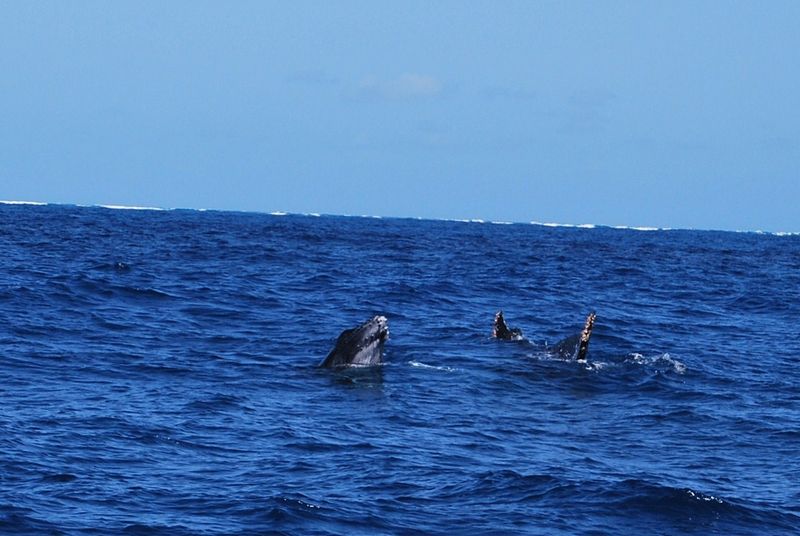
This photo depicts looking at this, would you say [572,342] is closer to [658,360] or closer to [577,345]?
[577,345]

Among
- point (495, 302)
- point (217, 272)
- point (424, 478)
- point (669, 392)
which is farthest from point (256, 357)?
point (217, 272)

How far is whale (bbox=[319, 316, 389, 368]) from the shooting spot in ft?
77.6

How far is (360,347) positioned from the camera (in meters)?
23.9

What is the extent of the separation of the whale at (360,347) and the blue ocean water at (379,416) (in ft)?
1.96

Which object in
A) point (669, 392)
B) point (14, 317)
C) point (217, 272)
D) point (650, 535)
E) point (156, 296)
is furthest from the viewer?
point (217, 272)

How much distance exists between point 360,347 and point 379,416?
524cm

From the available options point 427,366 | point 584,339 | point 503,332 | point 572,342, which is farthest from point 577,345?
point 427,366

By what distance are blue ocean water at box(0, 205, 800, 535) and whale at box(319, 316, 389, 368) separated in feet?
1.96

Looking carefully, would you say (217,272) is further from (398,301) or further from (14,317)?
(14,317)

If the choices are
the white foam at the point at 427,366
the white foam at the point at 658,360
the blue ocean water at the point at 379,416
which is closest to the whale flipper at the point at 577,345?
the blue ocean water at the point at 379,416

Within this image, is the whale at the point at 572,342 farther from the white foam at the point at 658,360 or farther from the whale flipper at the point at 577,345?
the white foam at the point at 658,360

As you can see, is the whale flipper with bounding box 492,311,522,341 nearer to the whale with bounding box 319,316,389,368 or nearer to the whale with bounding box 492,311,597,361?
the whale with bounding box 492,311,597,361

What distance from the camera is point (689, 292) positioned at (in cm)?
4819

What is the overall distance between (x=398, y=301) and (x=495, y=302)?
393 cm
